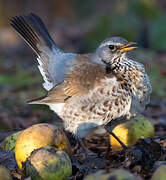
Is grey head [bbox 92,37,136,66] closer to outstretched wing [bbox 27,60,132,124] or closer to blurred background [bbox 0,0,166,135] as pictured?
outstretched wing [bbox 27,60,132,124]

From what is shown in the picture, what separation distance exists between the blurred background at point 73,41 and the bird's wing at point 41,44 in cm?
133

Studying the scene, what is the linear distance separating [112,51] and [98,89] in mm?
747

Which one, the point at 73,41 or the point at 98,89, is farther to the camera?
the point at 73,41

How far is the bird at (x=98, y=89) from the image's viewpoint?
509cm

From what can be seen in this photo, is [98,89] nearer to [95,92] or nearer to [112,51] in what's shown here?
[95,92]

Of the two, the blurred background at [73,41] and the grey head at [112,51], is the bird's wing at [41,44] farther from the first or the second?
the blurred background at [73,41]

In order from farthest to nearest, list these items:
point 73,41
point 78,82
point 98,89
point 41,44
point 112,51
A: point 73,41, point 41,44, point 112,51, point 78,82, point 98,89

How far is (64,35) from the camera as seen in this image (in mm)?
16594

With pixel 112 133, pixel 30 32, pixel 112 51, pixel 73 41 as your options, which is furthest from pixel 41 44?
pixel 73 41

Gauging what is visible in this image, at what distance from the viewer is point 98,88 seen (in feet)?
16.8

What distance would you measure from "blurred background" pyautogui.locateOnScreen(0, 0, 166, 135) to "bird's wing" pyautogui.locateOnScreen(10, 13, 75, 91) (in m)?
1.33

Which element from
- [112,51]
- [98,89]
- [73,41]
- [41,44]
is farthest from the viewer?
[73,41]

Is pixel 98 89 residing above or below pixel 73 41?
above

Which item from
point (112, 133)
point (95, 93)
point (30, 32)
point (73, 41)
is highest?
point (30, 32)
